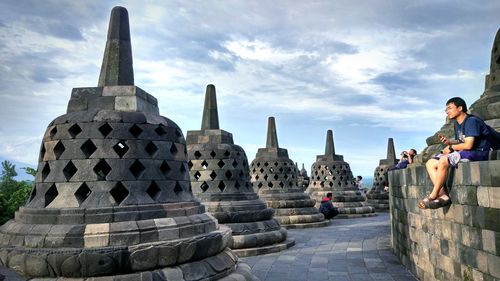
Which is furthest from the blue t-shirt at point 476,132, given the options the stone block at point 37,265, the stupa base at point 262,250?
the stupa base at point 262,250

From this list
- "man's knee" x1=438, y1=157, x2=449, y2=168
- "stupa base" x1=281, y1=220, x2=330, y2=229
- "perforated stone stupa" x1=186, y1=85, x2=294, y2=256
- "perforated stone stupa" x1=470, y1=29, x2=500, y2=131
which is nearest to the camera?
"man's knee" x1=438, y1=157, x2=449, y2=168

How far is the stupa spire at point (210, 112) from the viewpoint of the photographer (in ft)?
33.9

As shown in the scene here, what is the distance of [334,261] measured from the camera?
7.93 metres

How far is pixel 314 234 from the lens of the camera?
12.1 m

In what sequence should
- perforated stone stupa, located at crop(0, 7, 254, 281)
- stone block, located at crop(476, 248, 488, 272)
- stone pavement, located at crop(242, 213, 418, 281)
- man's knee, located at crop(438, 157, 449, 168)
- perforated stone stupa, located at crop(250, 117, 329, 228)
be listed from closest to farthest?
stone block, located at crop(476, 248, 488, 272) → perforated stone stupa, located at crop(0, 7, 254, 281) → man's knee, located at crop(438, 157, 449, 168) → stone pavement, located at crop(242, 213, 418, 281) → perforated stone stupa, located at crop(250, 117, 329, 228)

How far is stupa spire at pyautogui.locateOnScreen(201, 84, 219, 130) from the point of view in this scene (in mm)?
10328

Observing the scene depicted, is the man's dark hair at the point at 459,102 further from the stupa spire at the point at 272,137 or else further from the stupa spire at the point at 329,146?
the stupa spire at the point at 329,146

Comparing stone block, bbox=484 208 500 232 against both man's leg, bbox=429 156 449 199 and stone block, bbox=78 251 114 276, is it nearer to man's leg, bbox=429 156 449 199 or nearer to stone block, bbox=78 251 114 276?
man's leg, bbox=429 156 449 199

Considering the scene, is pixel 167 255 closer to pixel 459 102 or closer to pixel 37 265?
pixel 37 265

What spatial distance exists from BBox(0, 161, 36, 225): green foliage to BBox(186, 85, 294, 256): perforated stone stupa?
6.85 m

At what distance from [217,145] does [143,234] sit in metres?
5.60

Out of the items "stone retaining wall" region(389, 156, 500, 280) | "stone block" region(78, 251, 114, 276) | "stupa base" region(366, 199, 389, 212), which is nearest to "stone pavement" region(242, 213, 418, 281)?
"stone retaining wall" region(389, 156, 500, 280)

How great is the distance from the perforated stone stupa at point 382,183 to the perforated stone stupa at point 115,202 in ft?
59.7

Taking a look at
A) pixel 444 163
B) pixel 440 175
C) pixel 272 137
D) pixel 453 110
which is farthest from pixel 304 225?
pixel 453 110
